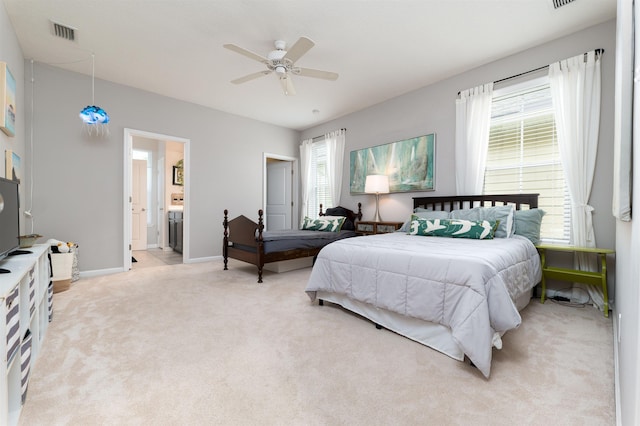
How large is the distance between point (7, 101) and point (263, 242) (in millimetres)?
2737

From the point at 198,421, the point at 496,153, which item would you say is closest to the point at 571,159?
the point at 496,153

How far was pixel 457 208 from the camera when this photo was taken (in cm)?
378

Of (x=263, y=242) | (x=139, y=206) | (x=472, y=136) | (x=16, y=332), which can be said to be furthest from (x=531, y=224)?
(x=139, y=206)

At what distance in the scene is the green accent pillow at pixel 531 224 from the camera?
2953mm

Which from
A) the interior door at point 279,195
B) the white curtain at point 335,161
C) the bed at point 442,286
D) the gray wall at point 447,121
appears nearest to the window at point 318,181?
the white curtain at point 335,161

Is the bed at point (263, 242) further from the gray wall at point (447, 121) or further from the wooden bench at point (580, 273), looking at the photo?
the wooden bench at point (580, 273)

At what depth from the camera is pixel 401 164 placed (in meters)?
4.43

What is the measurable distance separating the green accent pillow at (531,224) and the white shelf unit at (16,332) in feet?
12.7

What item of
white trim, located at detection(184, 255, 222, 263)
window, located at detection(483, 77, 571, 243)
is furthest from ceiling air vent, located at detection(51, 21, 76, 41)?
window, located at detection(483, 77, 571, 243)

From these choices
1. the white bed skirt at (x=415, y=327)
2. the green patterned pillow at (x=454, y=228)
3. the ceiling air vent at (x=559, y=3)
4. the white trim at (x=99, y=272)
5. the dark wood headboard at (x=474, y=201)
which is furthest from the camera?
the white trim at (x=99, y=272)

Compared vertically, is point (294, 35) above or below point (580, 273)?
above

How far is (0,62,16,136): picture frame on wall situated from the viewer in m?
2.29

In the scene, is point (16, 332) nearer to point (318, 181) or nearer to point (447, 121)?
point (447, 121)

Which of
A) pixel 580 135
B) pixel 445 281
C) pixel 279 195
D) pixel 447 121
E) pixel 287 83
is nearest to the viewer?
pixel 445 281
